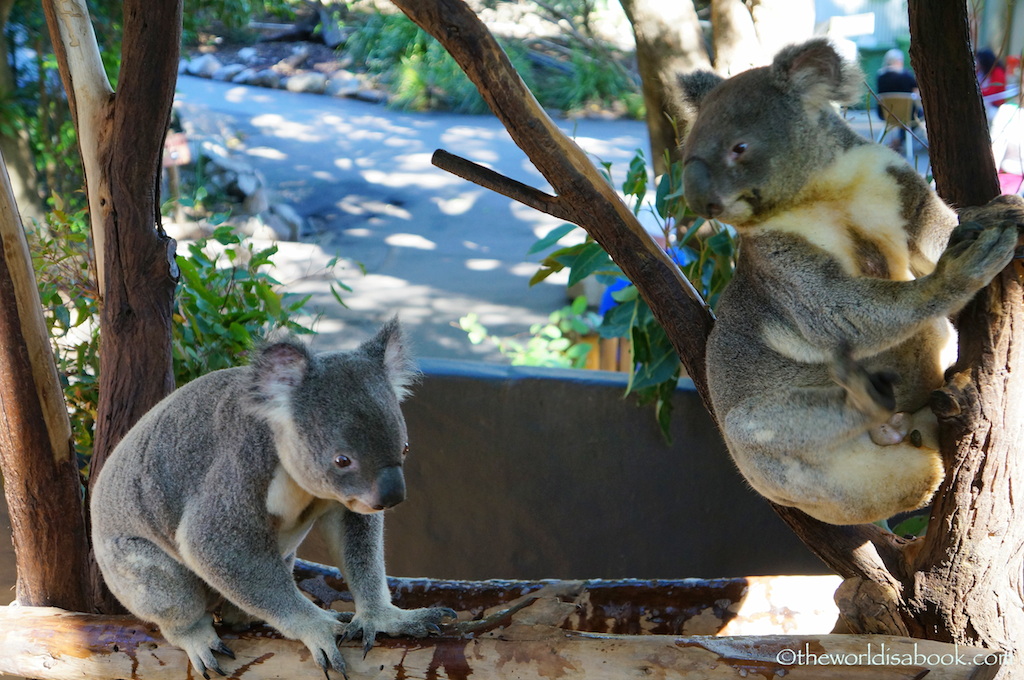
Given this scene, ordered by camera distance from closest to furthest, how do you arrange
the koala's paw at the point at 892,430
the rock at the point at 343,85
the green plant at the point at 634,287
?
the koala's paw at the point at 892,430
the green plant at the point at 634,287
the rock at the point at 343,85

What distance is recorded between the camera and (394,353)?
5.74 ft

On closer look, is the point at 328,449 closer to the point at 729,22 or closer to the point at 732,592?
the point at 732,592

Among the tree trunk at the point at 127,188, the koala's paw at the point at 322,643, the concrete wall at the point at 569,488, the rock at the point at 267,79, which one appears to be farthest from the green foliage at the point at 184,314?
the rock at the point at 267,79

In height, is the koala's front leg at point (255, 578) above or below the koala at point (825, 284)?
below

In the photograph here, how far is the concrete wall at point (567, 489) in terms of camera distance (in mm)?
2957

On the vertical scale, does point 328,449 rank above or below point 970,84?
below

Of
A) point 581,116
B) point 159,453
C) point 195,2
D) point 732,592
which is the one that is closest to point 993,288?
point 732,592

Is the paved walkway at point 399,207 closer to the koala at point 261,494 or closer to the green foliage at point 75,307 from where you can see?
the green foliage at point 75,307

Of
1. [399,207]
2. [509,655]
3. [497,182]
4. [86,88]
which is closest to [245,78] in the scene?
[399,207]

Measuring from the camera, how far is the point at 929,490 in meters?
1.60

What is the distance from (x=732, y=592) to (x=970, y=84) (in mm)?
1289

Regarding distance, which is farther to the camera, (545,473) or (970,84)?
(545,473)

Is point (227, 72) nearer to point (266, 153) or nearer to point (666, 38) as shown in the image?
point (266, 153)

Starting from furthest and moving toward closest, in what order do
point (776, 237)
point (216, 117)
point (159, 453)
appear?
point (216, 117)
point (159, 453)
point (776, 237)
